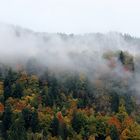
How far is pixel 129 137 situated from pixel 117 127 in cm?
586

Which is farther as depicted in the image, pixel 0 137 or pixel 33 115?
pixel 33 115

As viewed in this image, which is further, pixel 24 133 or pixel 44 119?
pixel 44 119

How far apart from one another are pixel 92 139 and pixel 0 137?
84.6 feet

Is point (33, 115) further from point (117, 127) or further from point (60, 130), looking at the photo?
point (117, 127)

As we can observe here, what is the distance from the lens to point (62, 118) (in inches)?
7854

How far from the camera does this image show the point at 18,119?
192 metres

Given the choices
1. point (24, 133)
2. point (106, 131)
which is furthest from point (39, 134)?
point (106, 131)

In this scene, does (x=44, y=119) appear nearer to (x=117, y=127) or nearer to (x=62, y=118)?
(x=62, y=118)

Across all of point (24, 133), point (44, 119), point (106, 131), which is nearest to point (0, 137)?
point (24, 133)

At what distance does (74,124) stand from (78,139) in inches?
449

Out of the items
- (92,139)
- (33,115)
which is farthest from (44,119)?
(92,139)

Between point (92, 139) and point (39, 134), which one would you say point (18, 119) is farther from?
point (92, 139)

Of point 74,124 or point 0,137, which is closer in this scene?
point 0,137

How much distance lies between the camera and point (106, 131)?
197 m
